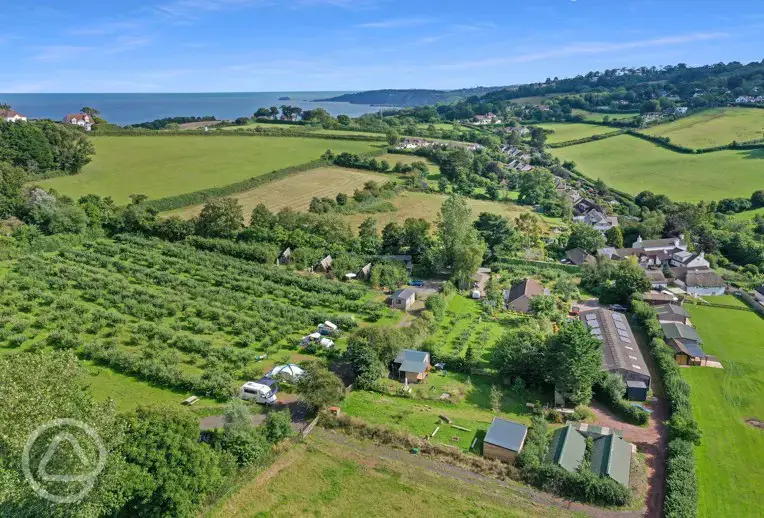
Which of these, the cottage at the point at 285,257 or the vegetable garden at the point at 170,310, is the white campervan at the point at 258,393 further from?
the cottage at the point at 285,257

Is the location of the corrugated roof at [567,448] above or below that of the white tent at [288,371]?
below

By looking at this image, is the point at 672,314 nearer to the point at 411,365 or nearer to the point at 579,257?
the point at 579,257

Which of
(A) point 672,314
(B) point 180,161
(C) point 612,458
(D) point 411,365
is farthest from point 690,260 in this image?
(B) point 180,161

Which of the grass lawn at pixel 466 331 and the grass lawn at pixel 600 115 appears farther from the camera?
the grass lawn at pixel 600 115

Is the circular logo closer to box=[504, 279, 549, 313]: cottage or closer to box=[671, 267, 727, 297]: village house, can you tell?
box=[504, 279, 549, 313]: cottage

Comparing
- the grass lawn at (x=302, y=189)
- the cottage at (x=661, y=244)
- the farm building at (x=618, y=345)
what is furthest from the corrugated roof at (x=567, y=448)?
the grass lawn at (x=302, y=189)

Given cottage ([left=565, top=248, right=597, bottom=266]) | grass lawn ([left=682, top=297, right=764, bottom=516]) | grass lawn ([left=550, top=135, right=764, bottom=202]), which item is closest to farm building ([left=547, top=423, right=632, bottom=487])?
grass lawn ([left=682, top=297, right=764, bottom=516])
